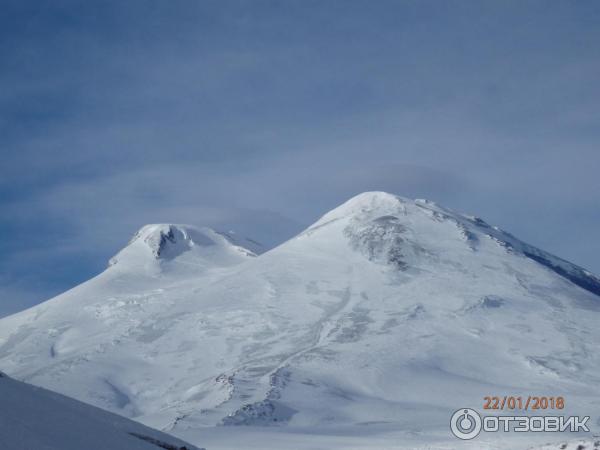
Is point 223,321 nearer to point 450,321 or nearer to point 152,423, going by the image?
point 450,321

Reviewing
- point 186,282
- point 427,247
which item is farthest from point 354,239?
point 186,282

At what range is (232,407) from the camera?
70.8m

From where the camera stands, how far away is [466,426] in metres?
56.3

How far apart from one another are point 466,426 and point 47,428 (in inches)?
1839

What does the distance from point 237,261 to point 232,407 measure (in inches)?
4516

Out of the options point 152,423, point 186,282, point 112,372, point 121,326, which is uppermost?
point 186,282
